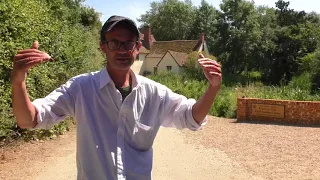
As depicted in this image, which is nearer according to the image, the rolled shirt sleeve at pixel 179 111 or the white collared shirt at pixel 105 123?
the white collared shirt at pixel 105 123

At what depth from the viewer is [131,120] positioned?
83.0 inches

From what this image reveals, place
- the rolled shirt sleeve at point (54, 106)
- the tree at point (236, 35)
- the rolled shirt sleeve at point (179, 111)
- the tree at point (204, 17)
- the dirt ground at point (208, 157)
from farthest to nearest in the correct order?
the tree at point (204, 17)
the tree at point (236, 35)
the dirt ground at point (208, 157)
the rolled shirt sleeve at point (179, 111)
the rolled shirt sleeve at point (54, 106)

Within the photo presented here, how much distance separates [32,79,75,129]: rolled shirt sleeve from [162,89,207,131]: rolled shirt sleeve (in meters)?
0.55

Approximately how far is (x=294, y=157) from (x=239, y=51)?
36196 millimetres

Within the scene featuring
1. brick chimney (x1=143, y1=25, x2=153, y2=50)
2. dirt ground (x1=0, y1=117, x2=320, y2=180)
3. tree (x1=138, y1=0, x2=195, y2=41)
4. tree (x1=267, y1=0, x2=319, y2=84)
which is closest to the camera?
dirt ground (x1=0, y1=117, x2=320, y2=180)

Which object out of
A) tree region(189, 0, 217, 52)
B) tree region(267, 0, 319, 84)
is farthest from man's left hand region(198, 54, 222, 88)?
tree region(189, 0, 217, 52)

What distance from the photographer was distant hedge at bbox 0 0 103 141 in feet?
25.7

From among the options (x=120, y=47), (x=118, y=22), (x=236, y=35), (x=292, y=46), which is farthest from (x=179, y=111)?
(x=236, y=35)

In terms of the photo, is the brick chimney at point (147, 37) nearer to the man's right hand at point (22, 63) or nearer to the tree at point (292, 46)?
the tree at point (292, 46)

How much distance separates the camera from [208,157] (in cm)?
909

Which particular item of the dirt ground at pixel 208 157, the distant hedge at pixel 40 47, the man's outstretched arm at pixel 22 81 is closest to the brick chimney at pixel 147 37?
the distant hedge at pixel 40 47

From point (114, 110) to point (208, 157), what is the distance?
7273 mm

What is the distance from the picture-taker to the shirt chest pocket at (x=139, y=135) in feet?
6.90

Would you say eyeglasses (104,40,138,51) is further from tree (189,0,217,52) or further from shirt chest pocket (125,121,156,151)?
tree (189,0,217,52)
